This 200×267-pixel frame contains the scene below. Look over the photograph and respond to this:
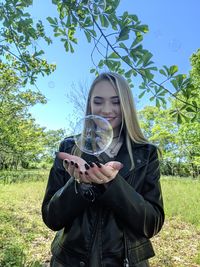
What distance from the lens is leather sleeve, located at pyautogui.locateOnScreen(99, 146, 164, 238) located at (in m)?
1.22

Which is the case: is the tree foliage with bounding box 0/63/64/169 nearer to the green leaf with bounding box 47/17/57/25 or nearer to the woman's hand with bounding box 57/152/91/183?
the green leaf with bounding box 47/17/57/25

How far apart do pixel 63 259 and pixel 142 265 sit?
1.16 ft

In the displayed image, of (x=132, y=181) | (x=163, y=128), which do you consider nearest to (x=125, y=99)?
(x=132, y=181)

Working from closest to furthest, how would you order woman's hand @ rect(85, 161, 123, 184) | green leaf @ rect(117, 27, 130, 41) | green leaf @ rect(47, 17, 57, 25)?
woman's hand @ rect(85, 161, 123, 184) < green leaf @ rect(117, 27, 130, 41) < green leaf @ rect(47, 17, 57, 25)

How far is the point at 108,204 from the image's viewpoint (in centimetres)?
124

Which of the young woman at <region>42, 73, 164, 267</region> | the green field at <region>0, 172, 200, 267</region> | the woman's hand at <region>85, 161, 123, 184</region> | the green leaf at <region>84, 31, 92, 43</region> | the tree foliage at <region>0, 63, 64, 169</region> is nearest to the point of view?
the woman's hand at <region>85, 161, 123, 184</region>

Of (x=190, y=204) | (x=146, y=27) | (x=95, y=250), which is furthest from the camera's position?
(x=190, y=204)

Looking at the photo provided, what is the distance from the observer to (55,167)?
1.49 meters

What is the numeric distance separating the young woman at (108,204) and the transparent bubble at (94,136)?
0.11ft

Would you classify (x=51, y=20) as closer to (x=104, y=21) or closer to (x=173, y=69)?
(x=104, y=21)

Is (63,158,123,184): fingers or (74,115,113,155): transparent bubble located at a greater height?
(74,115,113,155): transparent bubble

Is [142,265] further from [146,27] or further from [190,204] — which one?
[190,204]

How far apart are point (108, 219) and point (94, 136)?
491 millimetres

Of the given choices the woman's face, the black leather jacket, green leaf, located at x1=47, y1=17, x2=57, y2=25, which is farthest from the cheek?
green leaf, located at x1=47, y1=17, x2=57, y2=25
